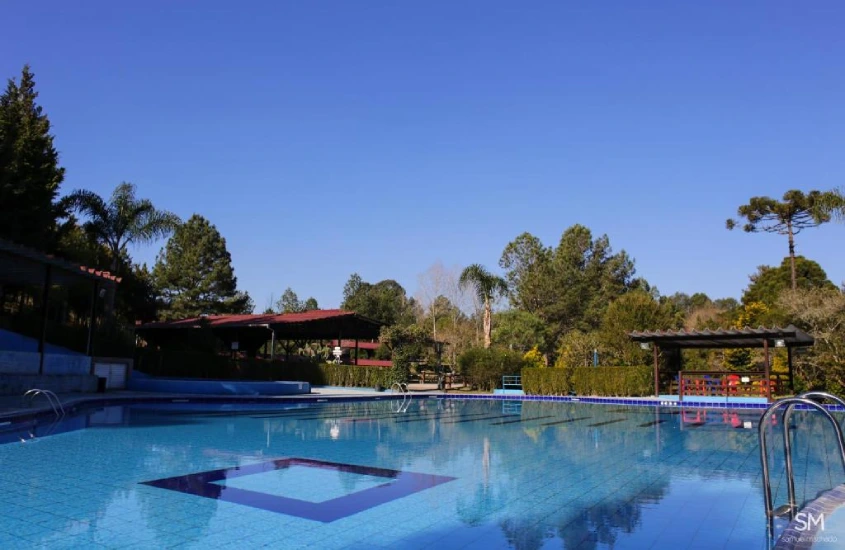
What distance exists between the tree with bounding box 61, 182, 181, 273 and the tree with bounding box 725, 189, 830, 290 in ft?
100

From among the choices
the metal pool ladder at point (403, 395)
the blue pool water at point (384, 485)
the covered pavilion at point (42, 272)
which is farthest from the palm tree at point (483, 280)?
the blue pool water at point (384, 485)

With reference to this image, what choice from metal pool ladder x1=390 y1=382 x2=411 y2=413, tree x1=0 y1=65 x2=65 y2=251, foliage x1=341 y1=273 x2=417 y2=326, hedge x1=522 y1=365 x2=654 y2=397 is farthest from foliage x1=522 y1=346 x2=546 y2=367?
foliage x1=341 y1=273 x2=417 y2=326

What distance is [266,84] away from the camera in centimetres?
1828

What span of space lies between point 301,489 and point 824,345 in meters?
21.5

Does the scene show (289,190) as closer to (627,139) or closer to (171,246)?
(627,139)

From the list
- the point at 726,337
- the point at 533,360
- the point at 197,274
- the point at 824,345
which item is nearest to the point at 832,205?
the point at 824,345

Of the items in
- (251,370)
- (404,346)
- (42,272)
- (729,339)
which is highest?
(42,272)

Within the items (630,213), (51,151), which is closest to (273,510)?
(630,213)

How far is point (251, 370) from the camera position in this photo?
2725 cm

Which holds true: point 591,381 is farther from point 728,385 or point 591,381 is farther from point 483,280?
point 483,280

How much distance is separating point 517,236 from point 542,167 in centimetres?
2173

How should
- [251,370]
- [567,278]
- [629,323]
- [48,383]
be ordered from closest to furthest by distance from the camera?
[48,383], [629,323], [251,370], [567,278]

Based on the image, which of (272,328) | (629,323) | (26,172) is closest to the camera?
(26,172)

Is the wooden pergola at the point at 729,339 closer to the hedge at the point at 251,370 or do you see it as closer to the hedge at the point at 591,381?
the hedge at the point at 591,381
